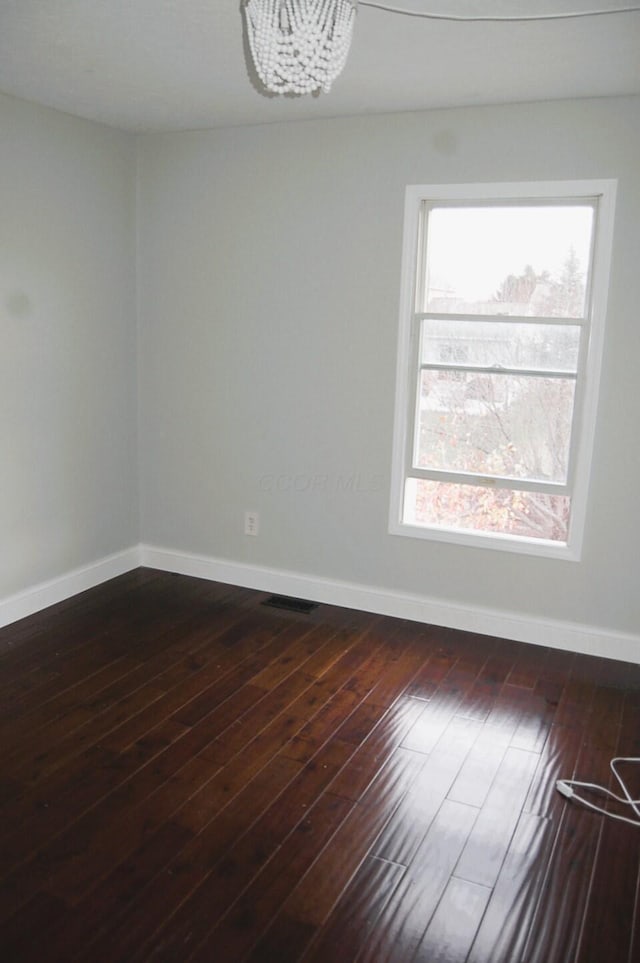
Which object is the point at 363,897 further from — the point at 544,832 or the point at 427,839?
the point at 544,832

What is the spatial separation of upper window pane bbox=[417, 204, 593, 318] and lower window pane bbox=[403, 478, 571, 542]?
830 millimetres

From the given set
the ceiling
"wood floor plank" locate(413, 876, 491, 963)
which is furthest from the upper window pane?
"wood floor plank" locate(413, 876, 491, 963)

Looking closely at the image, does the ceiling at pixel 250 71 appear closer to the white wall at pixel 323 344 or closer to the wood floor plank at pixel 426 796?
the white wall at pixel 323 344

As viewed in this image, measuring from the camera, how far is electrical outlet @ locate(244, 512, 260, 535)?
423 centimetres

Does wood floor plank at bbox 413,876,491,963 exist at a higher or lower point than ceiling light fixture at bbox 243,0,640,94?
lower

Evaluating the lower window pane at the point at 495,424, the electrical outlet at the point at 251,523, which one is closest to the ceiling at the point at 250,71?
the lower window pane at the point at 495,424

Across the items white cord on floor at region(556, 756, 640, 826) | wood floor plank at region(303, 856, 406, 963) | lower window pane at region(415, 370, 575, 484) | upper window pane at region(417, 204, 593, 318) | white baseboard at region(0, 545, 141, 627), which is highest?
upper window pane at region(417, 204, 593, 318)

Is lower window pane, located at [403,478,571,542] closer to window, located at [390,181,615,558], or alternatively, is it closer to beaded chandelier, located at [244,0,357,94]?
window, located at [390,181,615,558]

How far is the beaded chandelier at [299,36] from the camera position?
5.90 feet

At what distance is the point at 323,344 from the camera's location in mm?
3885

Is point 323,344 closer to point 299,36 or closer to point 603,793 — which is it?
point 299,36

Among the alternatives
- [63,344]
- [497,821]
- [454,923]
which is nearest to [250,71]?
[63,344]

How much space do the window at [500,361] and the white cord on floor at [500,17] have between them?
103 centimetres

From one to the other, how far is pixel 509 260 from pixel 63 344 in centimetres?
216
